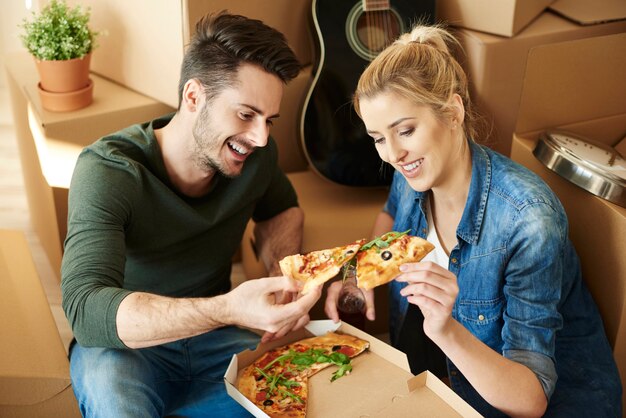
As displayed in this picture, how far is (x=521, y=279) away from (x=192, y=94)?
809 mm

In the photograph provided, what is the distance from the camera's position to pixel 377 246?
1467mm

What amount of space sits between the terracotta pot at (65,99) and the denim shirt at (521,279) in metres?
0.99

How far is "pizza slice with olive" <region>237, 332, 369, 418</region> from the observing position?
144 centimetres

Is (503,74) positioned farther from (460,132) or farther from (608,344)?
(608,344)

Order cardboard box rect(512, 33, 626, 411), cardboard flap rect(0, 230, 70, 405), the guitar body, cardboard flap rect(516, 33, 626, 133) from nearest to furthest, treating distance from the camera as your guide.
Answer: cardboard flap rect(0, 230, 70, 405) < cardboard box rect(512, 33, 626, 411) < cardboard flap rect(516, 33, 626, 133) < the guitar body

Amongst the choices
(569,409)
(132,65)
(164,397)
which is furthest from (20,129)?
(569,409)

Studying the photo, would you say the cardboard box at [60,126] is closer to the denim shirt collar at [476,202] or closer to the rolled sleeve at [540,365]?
the denim shirt collar at [476,202]

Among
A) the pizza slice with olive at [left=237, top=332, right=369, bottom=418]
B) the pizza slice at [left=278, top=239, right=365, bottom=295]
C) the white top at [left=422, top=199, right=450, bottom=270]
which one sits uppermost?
the pizza slice at [left=278, top=239, right=365, bottom=295]

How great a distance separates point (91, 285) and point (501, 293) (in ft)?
2.76

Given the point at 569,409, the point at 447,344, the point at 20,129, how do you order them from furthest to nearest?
the point at 20,129, the point at 569,409, the point at 447,344

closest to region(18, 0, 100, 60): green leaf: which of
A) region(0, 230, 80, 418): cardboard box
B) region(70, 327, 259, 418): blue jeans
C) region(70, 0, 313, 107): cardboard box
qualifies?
region(70, 0, 313, 107): cardboard box

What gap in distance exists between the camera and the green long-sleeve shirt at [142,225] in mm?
1463

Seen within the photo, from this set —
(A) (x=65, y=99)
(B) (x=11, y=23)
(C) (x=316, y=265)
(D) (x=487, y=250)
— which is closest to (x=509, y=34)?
(D) (x=487, y=250)

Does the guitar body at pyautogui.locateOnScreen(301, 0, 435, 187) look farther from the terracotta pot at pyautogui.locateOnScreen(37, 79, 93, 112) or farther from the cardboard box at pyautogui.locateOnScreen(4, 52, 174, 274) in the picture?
the terracotta pot at pyautogui.locateOnScreen(37, 79, 93, 112)
